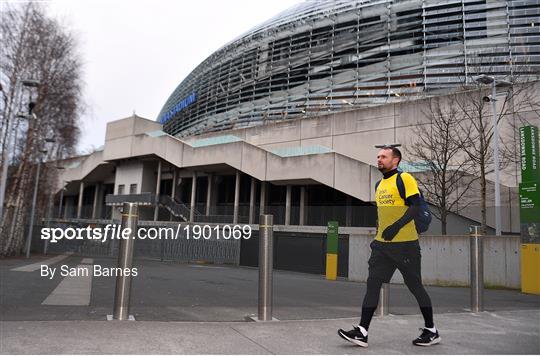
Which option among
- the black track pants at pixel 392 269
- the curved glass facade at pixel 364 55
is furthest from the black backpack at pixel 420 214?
the curved glass facade at pixel 364 55

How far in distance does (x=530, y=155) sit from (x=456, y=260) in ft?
13.6

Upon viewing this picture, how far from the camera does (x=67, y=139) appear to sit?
86.8ft

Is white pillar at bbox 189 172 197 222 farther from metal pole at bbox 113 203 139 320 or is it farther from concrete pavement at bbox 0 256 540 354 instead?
metal pole at bbox 113 203 139 320

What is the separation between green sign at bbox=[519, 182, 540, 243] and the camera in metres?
11.4

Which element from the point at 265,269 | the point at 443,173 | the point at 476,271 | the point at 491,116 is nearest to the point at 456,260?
the point at 443,173

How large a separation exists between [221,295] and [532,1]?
35.2 m

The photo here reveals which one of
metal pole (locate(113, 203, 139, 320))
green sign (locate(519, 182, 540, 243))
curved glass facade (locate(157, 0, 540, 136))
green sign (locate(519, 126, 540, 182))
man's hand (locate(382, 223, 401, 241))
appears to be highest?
curved glass facade (locate(157, 0, 540, 136))

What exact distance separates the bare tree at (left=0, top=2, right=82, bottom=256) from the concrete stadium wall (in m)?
15.9

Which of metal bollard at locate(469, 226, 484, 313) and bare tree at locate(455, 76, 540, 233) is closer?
metal bollard at locate(469, 226, 484, 313)

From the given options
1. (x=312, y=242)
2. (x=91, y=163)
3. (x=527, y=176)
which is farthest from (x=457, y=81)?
(x=91, y=163)

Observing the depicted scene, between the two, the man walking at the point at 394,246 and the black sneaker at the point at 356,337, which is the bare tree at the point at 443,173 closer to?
the man walking at the point at 394,246

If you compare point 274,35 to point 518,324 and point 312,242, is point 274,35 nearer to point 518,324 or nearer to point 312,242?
point 312,242

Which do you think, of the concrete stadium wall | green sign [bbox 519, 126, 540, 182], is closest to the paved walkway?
green sign [bbox 519, 126, 540, 182]

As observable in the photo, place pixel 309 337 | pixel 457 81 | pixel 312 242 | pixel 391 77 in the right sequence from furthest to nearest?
pixel 391 77
pixel 457 81
pixel 312 242
pixel 309 337
